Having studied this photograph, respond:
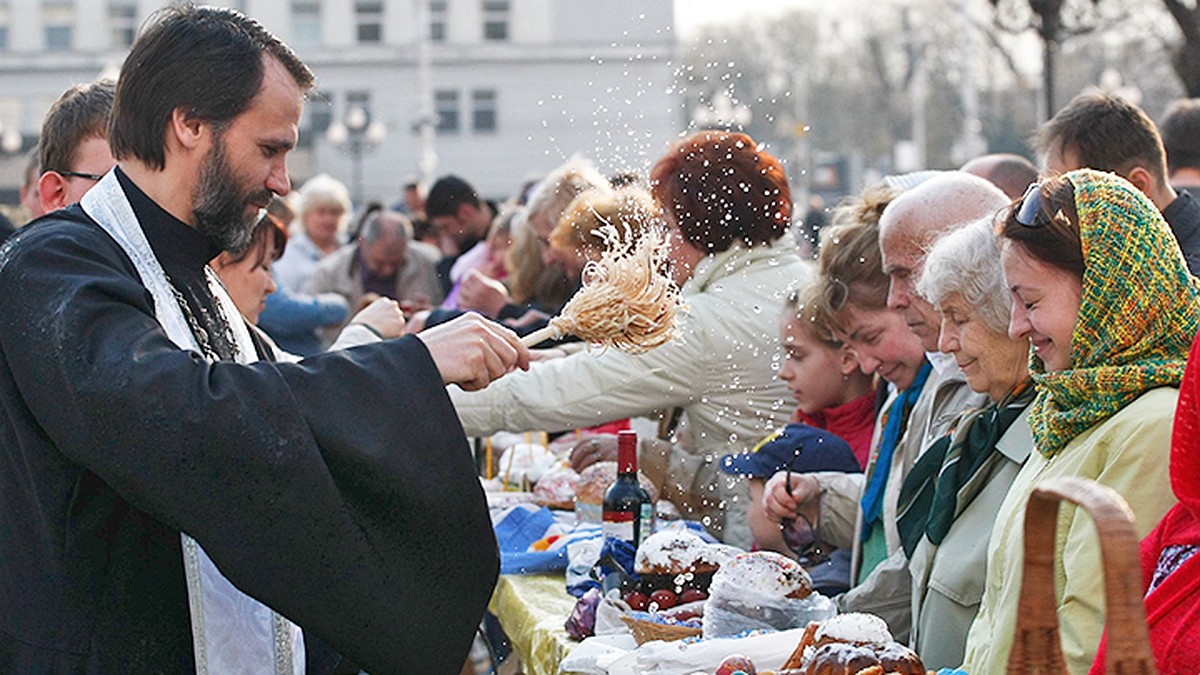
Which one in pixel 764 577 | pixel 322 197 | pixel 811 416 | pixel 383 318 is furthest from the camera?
pixel 322 197

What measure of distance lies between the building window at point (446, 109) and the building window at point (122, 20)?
10.5m

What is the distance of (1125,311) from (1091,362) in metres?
0.11

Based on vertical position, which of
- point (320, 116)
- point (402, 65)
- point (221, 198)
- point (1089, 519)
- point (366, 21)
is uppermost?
point (221, 198)

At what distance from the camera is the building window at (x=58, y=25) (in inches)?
2004

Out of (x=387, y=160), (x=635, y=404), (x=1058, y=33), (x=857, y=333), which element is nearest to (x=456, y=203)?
(x=1058, y=33)

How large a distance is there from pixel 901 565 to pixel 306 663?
1337mm

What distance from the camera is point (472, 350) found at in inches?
111

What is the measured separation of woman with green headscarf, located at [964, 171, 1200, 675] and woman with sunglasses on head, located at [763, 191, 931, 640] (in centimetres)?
98

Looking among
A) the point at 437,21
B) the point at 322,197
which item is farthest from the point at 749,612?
the point at 437,21

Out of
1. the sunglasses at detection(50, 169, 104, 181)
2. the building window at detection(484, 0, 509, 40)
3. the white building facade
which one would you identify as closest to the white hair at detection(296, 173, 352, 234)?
the sunglasses at detection(50, 169, 104, 181)

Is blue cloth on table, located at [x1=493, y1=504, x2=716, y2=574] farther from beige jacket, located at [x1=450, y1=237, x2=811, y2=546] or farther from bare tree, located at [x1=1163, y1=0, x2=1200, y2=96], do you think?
bare tree, located at [x1=1163, y1=0, x2=1200, y2=96]

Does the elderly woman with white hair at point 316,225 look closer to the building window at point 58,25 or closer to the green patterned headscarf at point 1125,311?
the green patterned headscarf at point 1125,311

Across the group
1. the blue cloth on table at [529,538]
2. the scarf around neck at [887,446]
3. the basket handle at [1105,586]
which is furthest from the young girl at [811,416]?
the basket handle at [1105,586]

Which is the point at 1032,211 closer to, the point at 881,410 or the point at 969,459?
the point at 969,459
